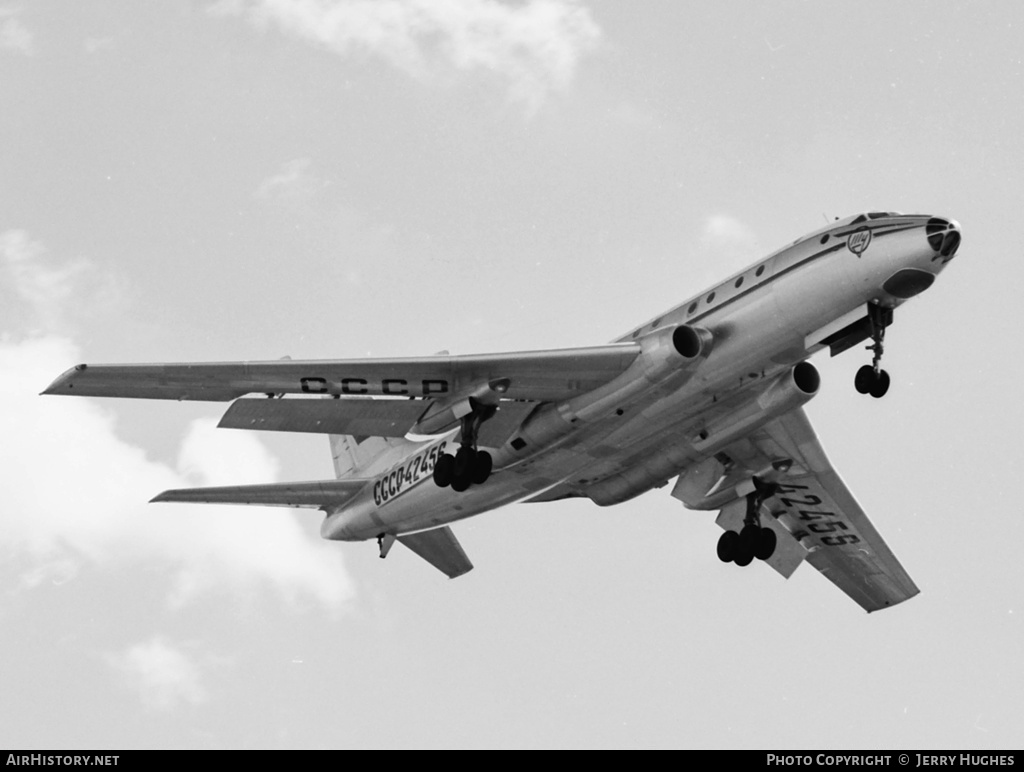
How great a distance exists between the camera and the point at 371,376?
29.2 metres

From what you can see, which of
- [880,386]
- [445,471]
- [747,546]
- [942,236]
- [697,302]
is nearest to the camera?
[942,236]

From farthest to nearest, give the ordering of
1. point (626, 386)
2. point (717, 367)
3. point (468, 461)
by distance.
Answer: point (468, 461) < point (626, 386) < point (717, 367)

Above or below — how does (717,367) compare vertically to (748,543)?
above

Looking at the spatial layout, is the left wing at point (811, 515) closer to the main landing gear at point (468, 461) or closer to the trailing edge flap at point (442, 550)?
the trailing edge flap at point (442, 550)

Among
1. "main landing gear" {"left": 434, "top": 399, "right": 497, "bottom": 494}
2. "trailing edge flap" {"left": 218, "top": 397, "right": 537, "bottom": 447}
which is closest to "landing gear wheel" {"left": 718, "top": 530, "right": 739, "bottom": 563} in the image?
"trailing edge flap" {"left": 218, "top": 397, "right": 537, "bottom": 447}

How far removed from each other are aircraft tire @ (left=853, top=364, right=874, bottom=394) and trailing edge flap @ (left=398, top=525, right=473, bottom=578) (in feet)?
41.8

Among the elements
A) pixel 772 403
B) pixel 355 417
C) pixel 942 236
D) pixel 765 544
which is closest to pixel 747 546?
pixel 765 544

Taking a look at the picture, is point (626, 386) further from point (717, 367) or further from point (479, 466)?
point (479, 466)

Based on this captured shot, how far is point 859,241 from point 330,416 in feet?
35.0

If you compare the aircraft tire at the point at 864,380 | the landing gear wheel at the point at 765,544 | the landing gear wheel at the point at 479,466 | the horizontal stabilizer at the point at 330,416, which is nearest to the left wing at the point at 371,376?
the horizontal stabilizer at the point at 330,416

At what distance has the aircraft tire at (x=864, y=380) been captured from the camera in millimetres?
26609

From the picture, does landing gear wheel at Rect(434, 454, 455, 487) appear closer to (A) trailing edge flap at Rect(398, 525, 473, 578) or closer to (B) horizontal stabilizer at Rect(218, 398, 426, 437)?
(B) horizontal stabilizer at Rect(218, 398, 426, 437)
